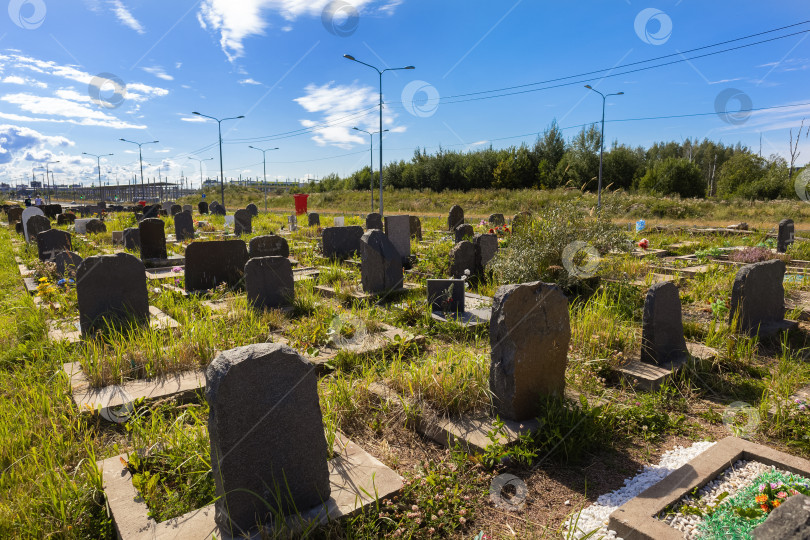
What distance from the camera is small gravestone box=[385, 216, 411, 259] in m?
12.4

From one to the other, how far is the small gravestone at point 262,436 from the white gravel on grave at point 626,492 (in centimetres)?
148

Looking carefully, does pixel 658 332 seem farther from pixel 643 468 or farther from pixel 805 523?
pixel 805 523

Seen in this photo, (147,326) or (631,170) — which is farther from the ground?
(631,170)

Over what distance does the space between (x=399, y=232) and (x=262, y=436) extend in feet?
33.4

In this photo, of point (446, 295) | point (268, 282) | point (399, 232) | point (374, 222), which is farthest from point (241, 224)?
point (446, 295)

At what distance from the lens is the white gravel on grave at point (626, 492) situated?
8.97ft

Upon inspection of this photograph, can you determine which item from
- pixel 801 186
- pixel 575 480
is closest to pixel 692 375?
pixel 575 480

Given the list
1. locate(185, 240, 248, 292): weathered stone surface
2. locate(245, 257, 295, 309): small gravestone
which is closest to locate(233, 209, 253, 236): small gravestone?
locate(185, 240, 248, 292): weathered stone surface

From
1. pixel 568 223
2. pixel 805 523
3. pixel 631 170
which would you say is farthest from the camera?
pixel 631 170

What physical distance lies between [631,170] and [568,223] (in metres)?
45.3

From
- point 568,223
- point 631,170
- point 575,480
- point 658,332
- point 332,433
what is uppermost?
point 631,170

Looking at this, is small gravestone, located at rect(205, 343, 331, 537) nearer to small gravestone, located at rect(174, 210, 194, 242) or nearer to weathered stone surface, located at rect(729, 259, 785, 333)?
weathered stone surface, located at rect(729, 259, 785, 333)

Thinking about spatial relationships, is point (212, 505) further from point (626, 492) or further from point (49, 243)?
point (49, 243)

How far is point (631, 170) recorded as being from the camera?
47750mm
